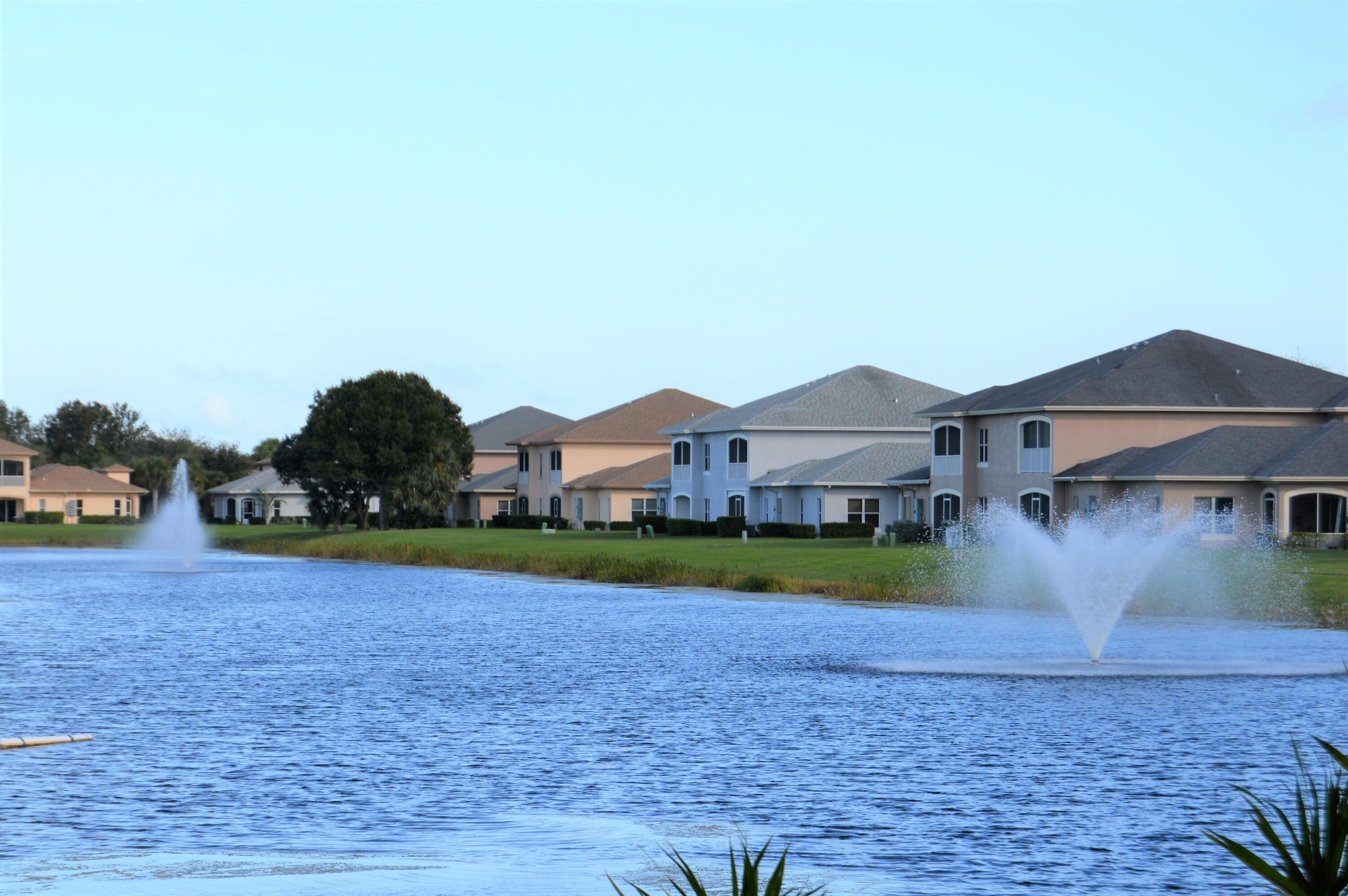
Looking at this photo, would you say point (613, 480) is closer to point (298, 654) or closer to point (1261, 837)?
point (298, 654)

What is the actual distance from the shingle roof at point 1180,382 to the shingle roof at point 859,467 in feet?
29.8

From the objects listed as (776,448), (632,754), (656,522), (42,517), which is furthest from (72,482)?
(632,754)

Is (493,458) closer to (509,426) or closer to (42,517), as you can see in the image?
(509,426)

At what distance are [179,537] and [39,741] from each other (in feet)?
283

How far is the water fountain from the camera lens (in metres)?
84.9

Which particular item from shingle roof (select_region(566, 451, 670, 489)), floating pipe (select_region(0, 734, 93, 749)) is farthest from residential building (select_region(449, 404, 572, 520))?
floating pipe (select_region(0, 734, 93, 749))

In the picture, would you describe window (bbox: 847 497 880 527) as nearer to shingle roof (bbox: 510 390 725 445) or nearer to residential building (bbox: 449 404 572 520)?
shingle roof (bbox: 510 390 725 445)

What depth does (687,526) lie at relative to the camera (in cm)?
9056

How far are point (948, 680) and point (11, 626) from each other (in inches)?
914

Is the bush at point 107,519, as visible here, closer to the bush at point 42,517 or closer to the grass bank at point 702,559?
the bush at point 42,517

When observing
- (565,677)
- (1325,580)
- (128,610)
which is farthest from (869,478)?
(565,677)

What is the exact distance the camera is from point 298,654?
3244 cm

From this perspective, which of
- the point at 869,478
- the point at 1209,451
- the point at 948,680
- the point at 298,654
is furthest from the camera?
the point at 869,478

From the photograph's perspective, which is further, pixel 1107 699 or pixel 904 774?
pixel 1107 699
